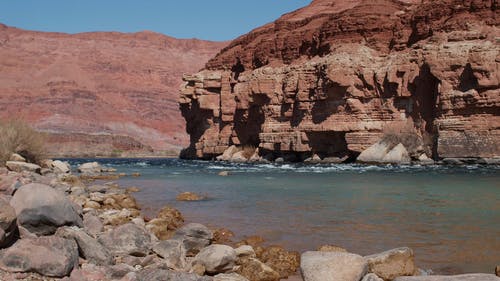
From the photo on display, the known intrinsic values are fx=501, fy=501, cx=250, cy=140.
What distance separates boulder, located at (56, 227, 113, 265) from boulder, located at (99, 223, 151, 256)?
2.07 ft

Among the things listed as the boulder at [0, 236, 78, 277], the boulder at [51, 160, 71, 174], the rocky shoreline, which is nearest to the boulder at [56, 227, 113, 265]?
the rocky shoreline

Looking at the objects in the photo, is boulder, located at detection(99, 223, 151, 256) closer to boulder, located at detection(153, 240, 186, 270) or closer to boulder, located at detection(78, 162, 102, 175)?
boulder, located at detection(153, 240, 186, 270)

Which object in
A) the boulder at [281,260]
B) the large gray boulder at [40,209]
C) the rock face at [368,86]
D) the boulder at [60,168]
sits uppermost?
the rock face at [368,86]

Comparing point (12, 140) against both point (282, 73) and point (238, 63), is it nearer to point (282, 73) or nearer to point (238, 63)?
point (282, 73)

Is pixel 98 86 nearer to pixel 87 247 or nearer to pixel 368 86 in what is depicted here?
pixel 368 86

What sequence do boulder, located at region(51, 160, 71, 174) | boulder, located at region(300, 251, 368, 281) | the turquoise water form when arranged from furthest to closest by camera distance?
boulder, located at region(51, 160, 71, 174) → the turquoise water → boulder, located at region(300, 251, 368, 281)

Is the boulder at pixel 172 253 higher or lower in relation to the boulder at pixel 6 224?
lower

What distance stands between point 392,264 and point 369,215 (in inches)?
231

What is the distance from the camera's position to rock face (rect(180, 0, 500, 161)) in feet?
113

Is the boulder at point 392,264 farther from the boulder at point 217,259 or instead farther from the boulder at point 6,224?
the boulder at point 6,224

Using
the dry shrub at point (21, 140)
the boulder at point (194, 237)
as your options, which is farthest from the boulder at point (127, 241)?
the dry shrub at point (21, 140)

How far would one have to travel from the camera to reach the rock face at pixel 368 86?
3431 centimetres

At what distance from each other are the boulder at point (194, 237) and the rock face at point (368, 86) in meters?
29.3

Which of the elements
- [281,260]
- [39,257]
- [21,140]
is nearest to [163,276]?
[39,257]
